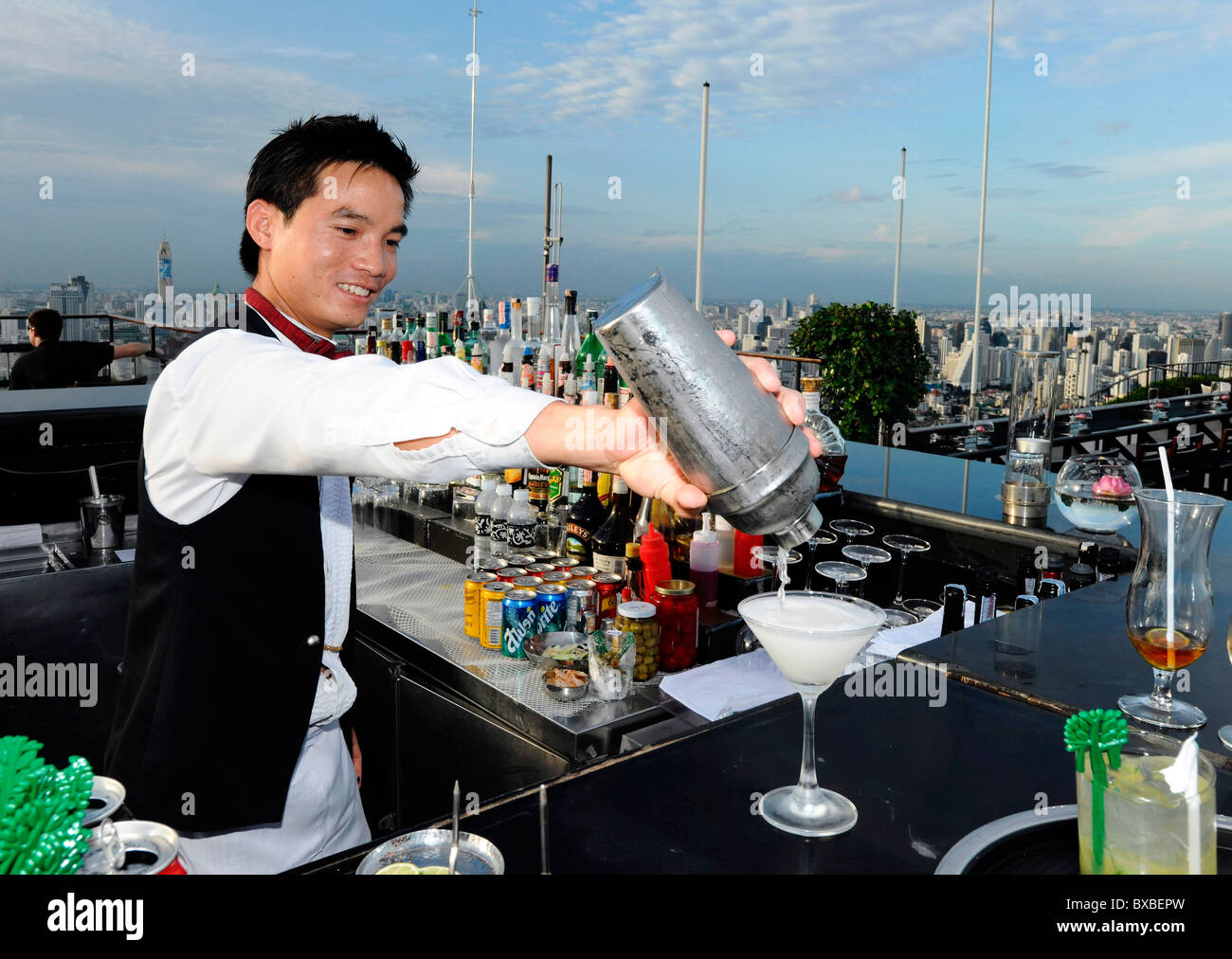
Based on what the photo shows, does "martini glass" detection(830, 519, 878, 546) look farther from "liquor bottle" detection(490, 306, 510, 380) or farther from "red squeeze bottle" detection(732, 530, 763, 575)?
"liquor bottle" detection(490, 306, 510, 380)

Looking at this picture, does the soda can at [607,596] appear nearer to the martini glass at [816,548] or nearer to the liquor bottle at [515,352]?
the martini glass at [816,548]

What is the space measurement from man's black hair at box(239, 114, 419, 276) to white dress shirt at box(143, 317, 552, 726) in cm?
44

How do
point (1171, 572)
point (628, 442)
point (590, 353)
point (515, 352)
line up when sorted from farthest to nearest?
point (515, 352) → point (590, 353) → point (1171, 572) → point (628, 442)

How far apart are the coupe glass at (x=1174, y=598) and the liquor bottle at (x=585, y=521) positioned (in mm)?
1281

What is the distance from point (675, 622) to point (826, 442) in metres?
0.83

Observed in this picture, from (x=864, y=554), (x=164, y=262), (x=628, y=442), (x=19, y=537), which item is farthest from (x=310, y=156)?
(x=164, y=262)

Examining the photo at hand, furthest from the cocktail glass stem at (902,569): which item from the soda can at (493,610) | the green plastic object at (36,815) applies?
the green plastic object at (36,815)

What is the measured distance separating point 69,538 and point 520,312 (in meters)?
1.92

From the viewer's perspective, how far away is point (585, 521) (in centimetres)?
223

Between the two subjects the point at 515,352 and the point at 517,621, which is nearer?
the point at 517,621

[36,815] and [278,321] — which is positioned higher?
[278,321]

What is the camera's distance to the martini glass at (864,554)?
6.83 feet

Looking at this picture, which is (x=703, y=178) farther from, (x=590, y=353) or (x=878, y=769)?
(x=878, y=769)

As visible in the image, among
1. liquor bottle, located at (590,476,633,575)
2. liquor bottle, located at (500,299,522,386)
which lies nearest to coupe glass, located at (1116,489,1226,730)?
liquor bottle, located at (590,476,633,575)
